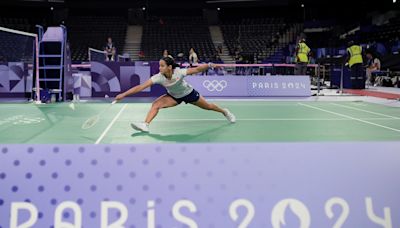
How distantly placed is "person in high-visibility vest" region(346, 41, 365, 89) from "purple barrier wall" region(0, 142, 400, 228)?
623 inches

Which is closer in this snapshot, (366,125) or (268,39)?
(366,125)

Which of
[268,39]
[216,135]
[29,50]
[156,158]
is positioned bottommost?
[216,135]

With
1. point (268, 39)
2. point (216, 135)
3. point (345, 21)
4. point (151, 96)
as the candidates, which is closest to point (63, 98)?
point (151, 96)

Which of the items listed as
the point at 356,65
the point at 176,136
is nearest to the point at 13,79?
the point at 176,136

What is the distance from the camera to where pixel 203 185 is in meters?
2.20

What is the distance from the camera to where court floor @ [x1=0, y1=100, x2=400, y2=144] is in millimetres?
6414

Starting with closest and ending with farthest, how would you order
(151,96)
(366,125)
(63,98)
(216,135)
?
(216,135) < (366,125) < (63,98) < (151,96)

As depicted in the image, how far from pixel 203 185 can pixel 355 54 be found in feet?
54.5

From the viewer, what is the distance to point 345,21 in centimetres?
3619

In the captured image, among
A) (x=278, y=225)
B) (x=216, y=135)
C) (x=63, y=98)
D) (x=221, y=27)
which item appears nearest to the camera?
(x=278, y=225)

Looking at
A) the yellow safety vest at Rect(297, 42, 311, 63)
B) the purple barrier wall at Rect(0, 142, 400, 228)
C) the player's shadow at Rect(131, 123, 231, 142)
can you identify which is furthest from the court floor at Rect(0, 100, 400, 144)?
the yellow safety vest at Rect(297, 42, 311, 63)

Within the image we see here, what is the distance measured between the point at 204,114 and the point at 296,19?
32786 millimetres

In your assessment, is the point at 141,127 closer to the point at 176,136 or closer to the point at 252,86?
the point at 176,136

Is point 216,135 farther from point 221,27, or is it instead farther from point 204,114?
point 221,27
